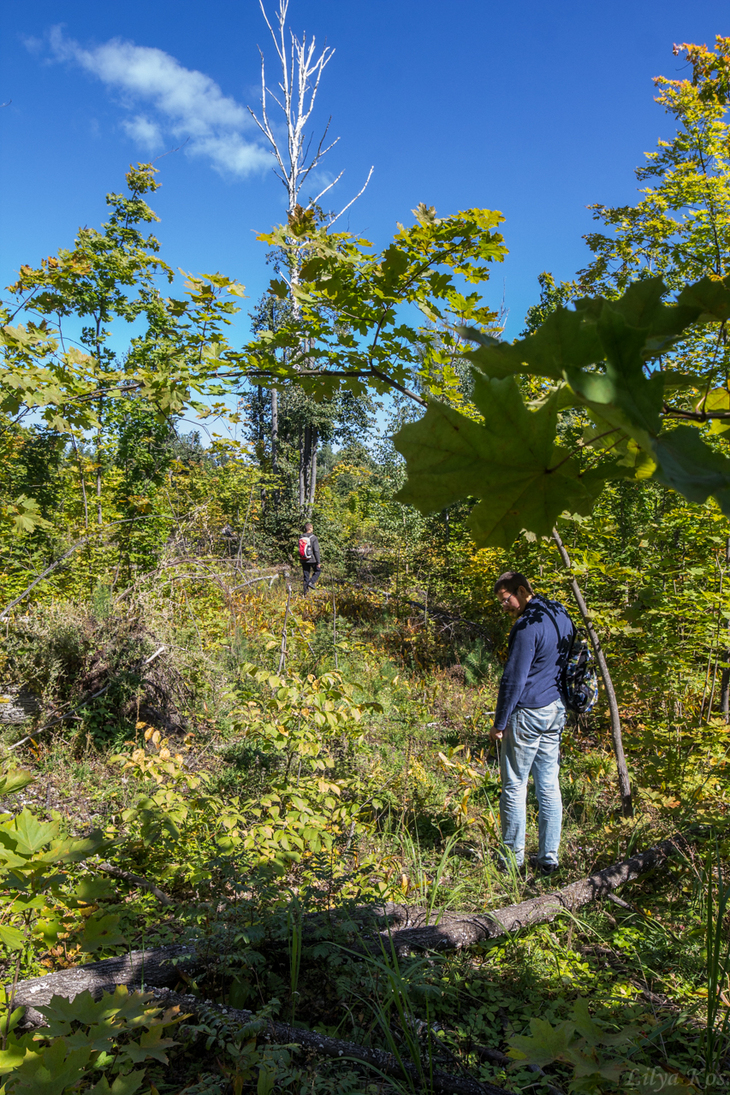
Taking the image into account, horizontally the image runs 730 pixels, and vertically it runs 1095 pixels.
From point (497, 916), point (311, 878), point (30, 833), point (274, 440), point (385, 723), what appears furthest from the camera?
point (274, 440)

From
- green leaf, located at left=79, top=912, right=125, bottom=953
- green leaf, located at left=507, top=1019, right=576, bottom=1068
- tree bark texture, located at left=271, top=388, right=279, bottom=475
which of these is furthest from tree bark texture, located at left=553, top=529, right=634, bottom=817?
tree bark texture, located at left=271, top=388, right=279, bottom=475

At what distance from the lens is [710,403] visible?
0.69 metres

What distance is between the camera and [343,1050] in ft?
4.91

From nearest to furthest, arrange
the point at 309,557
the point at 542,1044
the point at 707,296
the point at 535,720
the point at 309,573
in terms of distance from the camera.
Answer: the point at 707,296, the point at 542,1044, the point at 535,720, the point at 309,557, the point at 309,573

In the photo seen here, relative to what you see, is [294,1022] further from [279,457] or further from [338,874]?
[279,457]

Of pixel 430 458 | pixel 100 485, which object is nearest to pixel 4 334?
pixel 430 458

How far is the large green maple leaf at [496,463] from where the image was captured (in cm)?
41

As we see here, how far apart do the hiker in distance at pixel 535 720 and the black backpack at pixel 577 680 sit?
0.04 metres

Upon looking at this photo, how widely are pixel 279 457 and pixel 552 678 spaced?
14.5m

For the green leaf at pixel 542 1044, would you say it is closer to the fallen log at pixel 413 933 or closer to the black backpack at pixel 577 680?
the fallen log at pixel 413 933

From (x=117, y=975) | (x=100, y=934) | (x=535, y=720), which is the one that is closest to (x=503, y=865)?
(x=535, y=720)

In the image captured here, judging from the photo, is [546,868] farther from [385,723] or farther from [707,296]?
[707,296]

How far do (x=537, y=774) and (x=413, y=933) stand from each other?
45.4 inches

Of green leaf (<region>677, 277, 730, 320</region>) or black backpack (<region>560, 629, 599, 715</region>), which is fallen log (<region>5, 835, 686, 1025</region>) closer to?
black backpack (<region>560, 629, 599, 715</region>)
